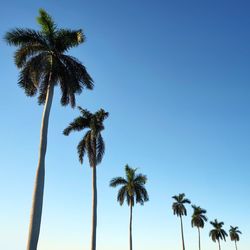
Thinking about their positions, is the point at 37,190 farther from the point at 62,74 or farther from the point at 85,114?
the point at 85,114

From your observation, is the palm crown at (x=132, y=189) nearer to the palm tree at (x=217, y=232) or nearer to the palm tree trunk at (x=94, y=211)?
the palm tree trunk at (x=94, y=211)

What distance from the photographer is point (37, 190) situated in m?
17.8

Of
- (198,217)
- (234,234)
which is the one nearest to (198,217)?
(198,217)

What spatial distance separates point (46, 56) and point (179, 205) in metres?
66.0

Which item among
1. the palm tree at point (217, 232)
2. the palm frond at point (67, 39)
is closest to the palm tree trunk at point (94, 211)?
the palm frond at point (67, 39)

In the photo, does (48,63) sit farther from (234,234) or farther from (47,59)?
(234,234)

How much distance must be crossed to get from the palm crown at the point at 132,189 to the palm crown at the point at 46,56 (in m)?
30.1

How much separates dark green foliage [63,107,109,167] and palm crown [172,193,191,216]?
52153 millimetres

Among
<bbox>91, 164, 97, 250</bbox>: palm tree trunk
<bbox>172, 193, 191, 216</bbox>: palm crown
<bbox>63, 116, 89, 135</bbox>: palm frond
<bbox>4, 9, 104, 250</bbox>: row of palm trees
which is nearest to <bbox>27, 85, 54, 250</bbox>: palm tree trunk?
<bbox>4, 9, 104, 250</bbox>: row of palm trees

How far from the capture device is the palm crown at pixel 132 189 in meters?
51.2

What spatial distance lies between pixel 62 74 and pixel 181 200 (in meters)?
64.8

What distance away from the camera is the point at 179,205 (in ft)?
266

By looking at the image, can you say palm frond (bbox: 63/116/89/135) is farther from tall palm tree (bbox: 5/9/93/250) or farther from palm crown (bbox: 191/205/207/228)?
palm crown (bbox: 191/205/207/228)

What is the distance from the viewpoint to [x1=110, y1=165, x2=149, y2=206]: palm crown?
51219mm
